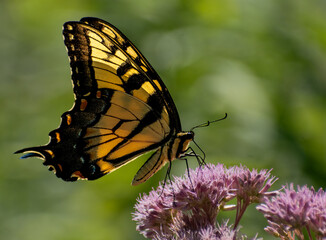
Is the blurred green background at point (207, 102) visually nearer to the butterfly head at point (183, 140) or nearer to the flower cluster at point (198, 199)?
the butterfly head at point (183, 140)

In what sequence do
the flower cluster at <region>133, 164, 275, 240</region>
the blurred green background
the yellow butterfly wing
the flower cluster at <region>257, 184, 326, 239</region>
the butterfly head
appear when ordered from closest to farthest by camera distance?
the flower cluster at <region>257, 184, 326, 239</region>
the flower cluster at <region>133, 164, 275, 240</region>
the yellow butterfly wing
the butterfly head
the blurred green background

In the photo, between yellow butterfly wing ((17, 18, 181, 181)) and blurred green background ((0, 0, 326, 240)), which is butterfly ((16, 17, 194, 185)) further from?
blurred green background ((0, 0, 326, 240))

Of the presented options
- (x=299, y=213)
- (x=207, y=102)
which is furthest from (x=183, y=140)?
(x=299, y=213)

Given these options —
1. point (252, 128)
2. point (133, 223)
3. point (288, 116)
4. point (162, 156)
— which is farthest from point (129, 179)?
point (288, 116)

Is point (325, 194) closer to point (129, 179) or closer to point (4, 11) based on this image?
point (129, 179)

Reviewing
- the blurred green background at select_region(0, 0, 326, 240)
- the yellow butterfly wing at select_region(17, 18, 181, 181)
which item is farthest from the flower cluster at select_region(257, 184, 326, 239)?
the blurred green background at select_region(0, 0, 326, 240)

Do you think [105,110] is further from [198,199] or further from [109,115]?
[198,199]
